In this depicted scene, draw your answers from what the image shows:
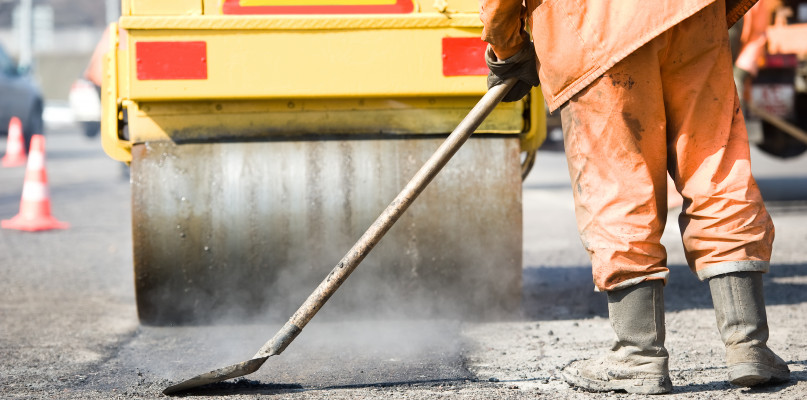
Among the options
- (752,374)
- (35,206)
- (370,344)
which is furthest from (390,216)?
(35,206)

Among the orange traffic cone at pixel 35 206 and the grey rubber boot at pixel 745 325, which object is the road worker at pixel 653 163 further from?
the orange traffic cone at pixel 35 206

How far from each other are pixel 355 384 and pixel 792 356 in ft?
4.19

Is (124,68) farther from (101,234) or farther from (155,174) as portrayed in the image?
(101,234)

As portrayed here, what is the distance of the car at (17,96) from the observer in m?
14.3

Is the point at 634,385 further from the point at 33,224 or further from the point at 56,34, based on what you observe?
the point at 56,34

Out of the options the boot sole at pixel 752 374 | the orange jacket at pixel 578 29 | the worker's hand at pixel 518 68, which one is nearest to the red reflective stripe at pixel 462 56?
the worker's hand at pixel 518 68

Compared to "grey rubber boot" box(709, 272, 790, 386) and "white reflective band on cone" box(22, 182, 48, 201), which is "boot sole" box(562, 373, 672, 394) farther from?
"white reflective band on cone" box(22, 182, 48, 201)

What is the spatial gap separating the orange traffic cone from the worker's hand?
4710mm

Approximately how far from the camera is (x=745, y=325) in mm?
2711

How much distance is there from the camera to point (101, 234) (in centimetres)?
674

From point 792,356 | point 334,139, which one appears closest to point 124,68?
point 334,139

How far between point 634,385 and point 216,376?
3.53ft

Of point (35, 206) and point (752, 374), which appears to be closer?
point (752, 374)

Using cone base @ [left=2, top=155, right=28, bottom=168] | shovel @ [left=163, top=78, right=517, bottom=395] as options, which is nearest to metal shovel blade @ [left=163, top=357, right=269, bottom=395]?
shovel @ [left=163, top=78, right=517, bottom=395]
